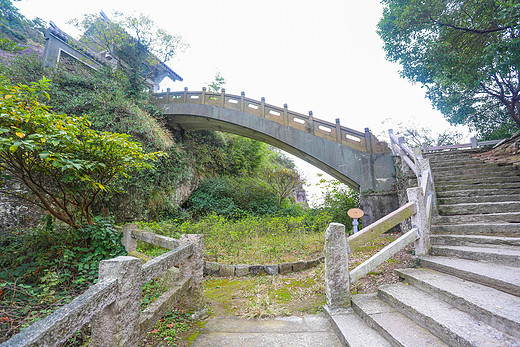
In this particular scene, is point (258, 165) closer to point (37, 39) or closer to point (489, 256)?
point (489, 256)

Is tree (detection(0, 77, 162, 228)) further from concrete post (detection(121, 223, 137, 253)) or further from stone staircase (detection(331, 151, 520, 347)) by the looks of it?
stone staircase (detection(331, 151, 520, 347))

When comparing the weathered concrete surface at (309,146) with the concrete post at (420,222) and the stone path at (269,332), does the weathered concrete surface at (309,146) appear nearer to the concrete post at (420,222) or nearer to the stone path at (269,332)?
the concrete post at (420,222)

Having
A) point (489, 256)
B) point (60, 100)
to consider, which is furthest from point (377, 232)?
point (60, 100)

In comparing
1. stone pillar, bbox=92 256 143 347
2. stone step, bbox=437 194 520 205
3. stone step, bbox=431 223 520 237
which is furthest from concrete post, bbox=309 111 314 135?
stone pillar, bbox=92 256 143 347

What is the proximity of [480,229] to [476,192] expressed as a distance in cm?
175

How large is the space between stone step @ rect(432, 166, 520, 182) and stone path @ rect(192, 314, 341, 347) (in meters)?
5.66

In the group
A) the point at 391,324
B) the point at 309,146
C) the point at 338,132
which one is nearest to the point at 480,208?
the point at 391,324

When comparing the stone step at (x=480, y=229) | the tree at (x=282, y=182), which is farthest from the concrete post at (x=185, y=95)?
the stone step at (x=480, y=229)

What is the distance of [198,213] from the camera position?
10414 mm

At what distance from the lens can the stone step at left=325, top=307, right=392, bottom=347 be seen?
6.91 feet

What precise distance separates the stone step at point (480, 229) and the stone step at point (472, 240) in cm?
34

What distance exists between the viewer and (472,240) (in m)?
3.39

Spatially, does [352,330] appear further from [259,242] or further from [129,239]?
[129,239]

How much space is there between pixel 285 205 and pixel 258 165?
12.6 feet
